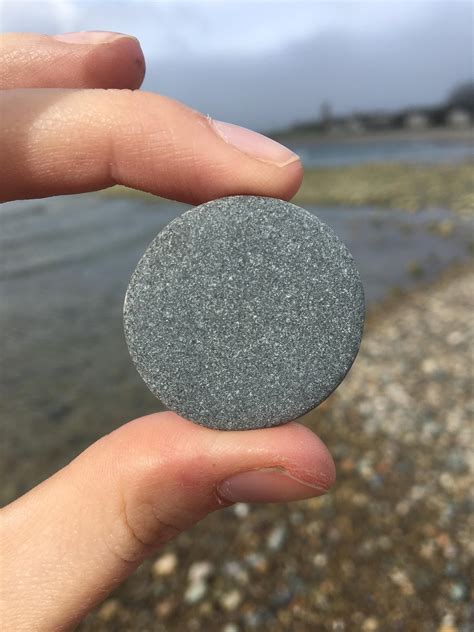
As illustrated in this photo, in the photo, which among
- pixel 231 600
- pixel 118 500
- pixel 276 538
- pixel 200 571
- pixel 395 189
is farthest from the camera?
pixel 395 189

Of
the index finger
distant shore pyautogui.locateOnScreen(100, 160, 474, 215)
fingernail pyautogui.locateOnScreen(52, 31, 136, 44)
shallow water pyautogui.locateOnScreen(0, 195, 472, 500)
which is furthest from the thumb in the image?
distant shore pyautogui.locateOnScreen(100, 160, 474, 215)

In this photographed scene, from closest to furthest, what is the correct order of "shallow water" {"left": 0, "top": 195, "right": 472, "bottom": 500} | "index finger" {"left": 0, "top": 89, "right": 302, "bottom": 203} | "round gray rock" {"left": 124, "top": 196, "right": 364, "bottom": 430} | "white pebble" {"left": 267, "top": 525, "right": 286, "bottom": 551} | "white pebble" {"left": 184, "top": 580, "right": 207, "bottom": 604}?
"round gray rock" {"left": 124, "top": 196, "right": 364, "bottom": 430} → "index finger" {"left": 0, "top": 89, "right": 302, "bottom": 203} → "white pebble" {"left": 184, "top": 580, "right": 207, "bottom": 604} → "white pebble" {"left": 267, "top": 525, "right": 286, "bottom": 551} → "shallow water" {"left": 0, "top": 195, "right": 472, "bottom": 500}

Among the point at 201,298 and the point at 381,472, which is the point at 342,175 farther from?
the point at 201,298

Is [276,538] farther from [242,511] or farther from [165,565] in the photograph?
[165,565]

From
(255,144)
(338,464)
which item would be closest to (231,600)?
(338,464)

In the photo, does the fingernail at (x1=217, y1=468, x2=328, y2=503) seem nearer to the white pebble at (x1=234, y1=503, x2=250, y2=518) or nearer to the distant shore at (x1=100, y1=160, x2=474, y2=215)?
the white pebble at (x1=234, y1=503, x2=250, y2=518)

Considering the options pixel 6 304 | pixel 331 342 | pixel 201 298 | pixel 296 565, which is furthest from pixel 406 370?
pixel 6 304
